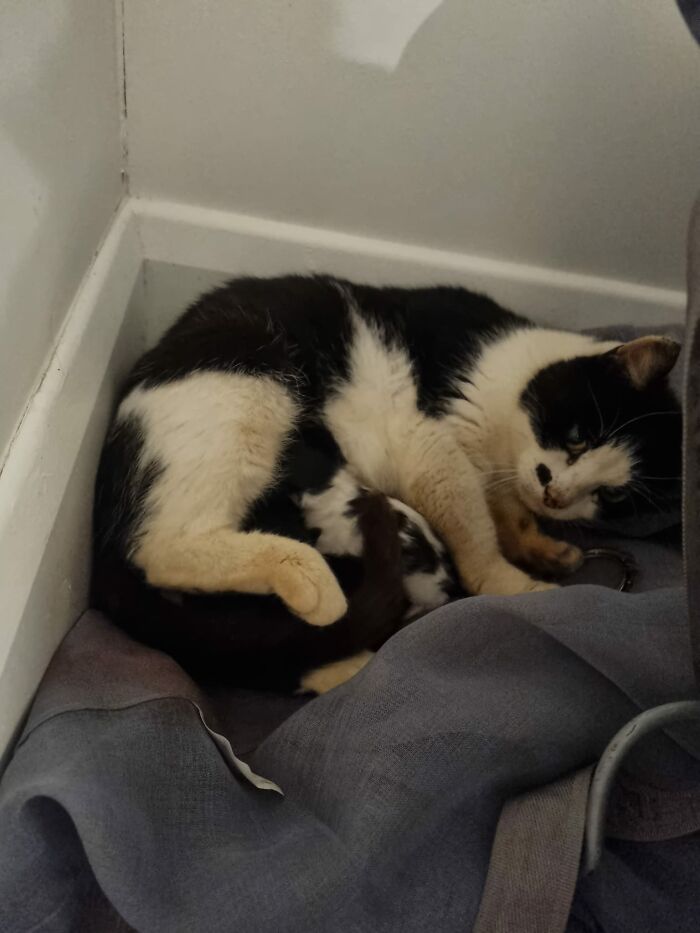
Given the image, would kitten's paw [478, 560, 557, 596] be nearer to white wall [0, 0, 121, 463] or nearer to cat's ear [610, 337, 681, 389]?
cat's ear [610, 337, 681, 389]

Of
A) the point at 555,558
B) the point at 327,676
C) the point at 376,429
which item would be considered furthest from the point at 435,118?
the point at 327,676

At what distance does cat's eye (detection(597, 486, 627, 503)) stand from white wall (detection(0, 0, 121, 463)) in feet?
2.71

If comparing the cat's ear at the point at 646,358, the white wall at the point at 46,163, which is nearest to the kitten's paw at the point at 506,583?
the cat's ear at the point at 646,358

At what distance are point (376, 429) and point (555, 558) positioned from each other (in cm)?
35

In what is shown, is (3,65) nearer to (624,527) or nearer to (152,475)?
(152,475)

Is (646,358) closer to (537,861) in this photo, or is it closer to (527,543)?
(527,543)

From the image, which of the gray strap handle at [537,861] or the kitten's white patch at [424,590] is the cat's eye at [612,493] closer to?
the kitten's white patch at [424,590]

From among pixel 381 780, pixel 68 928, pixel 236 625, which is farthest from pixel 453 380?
pixel 68 928

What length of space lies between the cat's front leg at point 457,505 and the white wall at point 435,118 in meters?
0.40

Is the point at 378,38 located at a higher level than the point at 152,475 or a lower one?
higher

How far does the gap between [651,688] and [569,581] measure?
1.37ft

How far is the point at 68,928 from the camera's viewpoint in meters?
0.67

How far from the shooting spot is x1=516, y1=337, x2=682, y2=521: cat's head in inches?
42.4

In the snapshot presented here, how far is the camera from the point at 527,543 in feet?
3.88
